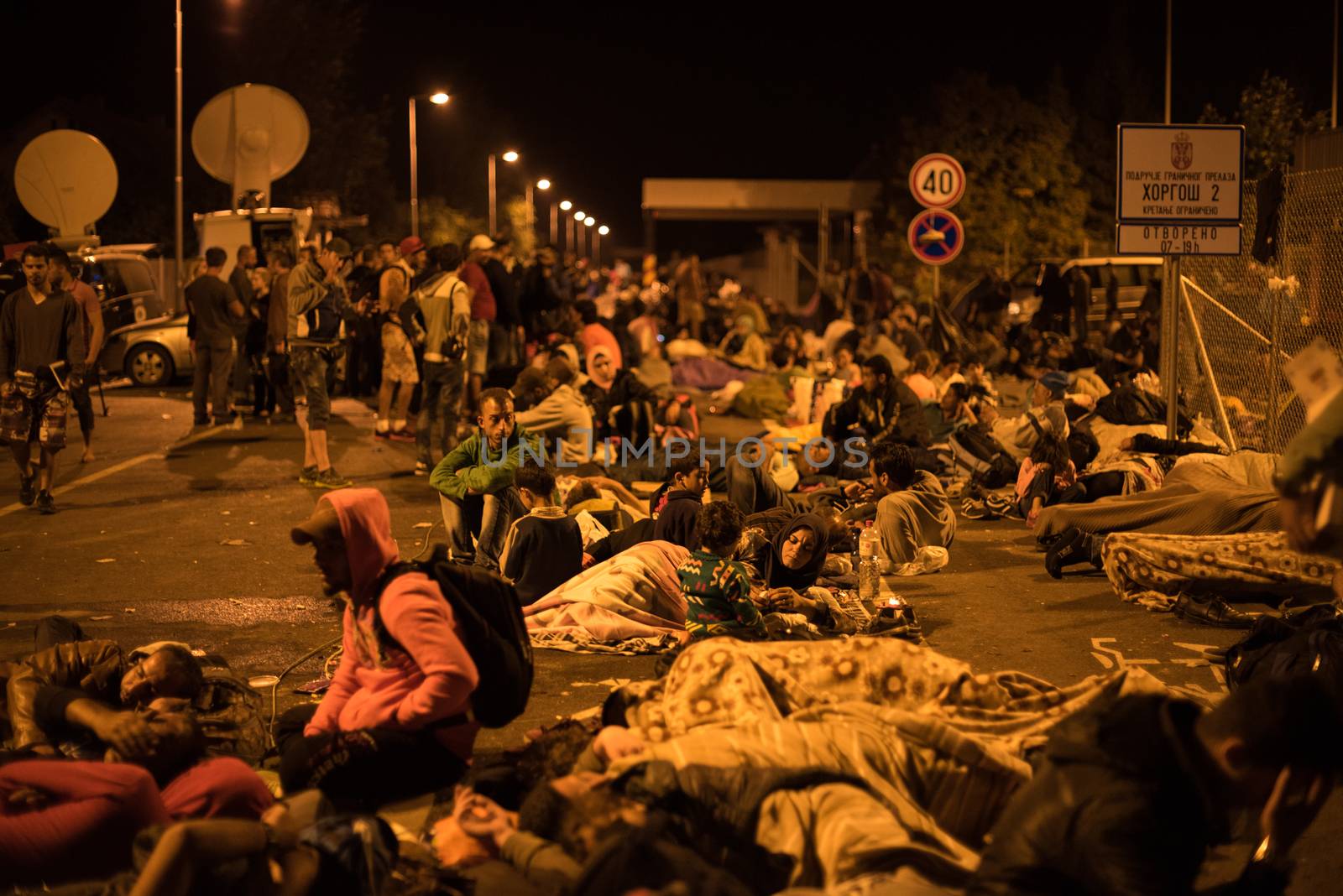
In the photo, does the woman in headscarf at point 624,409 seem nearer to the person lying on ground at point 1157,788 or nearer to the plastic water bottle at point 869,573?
the plastic water bottle at point 869,573

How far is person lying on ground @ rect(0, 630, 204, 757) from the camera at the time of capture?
5730 millimetres

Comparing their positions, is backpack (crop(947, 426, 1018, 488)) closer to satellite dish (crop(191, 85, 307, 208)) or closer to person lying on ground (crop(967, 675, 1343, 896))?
person lying on ground (crop(967, 675, 1343, 896))

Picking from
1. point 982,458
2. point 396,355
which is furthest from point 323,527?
point 396,355

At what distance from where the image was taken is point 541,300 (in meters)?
20.1

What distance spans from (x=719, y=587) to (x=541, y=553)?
1.43 metres

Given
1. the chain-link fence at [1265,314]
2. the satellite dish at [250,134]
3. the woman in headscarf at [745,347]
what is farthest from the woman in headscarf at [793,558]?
the woman in headscarf at [745,347]

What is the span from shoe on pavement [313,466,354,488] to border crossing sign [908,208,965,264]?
8.39 metres

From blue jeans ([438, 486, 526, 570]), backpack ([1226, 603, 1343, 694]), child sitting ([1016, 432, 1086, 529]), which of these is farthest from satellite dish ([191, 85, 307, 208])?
backpack ([1226, 603, 1343, 694])

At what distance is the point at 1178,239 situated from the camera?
11.9m

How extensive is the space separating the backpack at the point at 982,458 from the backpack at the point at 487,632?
27.8 feet

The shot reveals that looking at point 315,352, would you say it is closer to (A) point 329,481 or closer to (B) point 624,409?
(A) point 329,481

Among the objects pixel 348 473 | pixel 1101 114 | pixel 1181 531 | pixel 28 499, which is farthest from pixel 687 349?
pixel 1101 114

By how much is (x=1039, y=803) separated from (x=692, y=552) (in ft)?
13.9

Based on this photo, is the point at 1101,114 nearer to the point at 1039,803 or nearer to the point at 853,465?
the point at 853,465
